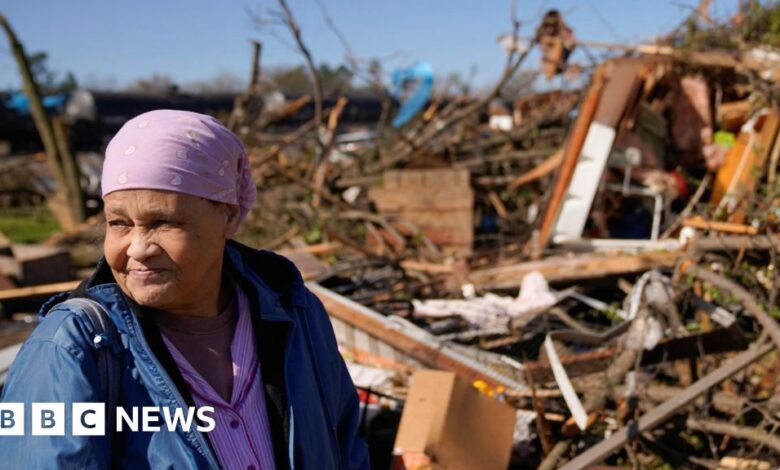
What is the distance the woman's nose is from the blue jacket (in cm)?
9

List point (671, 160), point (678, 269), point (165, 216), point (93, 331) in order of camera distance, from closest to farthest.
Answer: point (93, 331) < point (165, 216) < point (678, 269) < point (671, 160)

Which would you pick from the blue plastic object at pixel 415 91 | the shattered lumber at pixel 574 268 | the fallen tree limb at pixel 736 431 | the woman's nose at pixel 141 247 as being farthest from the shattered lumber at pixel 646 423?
the blue plastic object at pixel 415 91

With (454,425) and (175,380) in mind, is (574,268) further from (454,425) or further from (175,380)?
(175,380)

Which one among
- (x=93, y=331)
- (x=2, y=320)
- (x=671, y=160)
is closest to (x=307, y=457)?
(x=93, y=331)

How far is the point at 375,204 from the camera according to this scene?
26.5 ft

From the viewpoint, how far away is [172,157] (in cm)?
148

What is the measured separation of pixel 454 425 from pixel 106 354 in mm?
1977

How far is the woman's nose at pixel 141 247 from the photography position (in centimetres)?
149

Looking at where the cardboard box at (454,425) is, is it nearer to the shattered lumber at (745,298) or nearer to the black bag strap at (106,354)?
the shattered lumber at (745,298)

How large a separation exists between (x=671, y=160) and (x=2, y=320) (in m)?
6.73

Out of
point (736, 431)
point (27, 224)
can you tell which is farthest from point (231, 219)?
point (27, 224)

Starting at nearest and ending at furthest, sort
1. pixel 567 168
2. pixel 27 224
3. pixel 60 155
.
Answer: pixel 567 168
pixel 60 155
pixel 27 224

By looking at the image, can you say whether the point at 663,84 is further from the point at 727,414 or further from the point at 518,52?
the point at 727,414

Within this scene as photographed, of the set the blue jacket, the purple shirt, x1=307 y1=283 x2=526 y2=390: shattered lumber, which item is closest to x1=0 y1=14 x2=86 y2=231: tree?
x1=307 y1=283 x2=526 y2=390: shattered lumber
